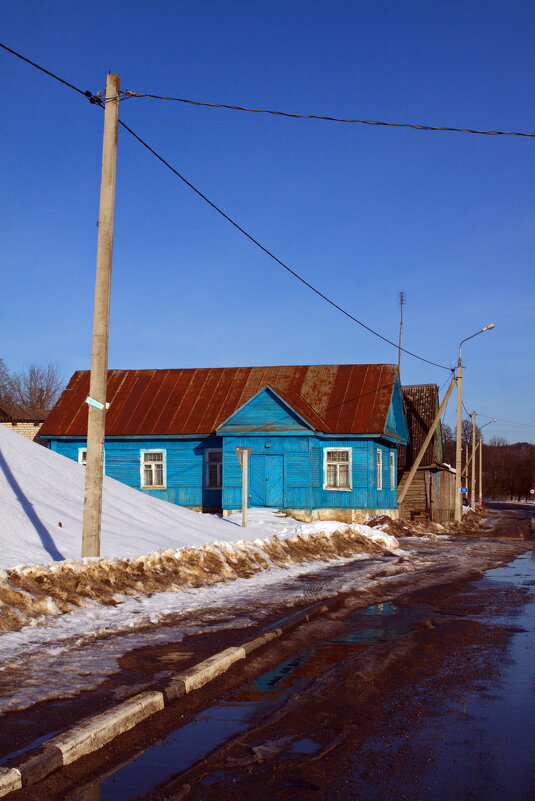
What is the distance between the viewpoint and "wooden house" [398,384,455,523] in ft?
135

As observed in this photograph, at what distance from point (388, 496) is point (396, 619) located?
2420 centimetres

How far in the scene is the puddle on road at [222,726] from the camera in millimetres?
4227

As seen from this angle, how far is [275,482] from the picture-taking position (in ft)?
99.6

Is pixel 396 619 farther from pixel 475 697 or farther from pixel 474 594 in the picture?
pixel 475 697

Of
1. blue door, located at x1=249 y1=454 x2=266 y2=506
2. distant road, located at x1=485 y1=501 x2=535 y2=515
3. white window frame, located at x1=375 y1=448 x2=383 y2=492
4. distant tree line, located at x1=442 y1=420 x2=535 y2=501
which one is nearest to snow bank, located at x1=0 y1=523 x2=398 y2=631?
blue door, located at x1=249 y1=454 x2=266 y2=506

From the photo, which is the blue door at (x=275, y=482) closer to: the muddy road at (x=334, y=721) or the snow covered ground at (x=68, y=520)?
the snow covered ground at (x=68, y=520)

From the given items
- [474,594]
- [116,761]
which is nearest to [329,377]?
[474,594]

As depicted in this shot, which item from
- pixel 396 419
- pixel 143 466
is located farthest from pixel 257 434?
pixel 396 419

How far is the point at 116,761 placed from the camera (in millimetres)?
4582

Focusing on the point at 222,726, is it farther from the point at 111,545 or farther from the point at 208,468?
the point at 208,468

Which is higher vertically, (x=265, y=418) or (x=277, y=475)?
(x=265, y=418)

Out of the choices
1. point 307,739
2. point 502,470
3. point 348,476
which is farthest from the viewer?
point 502,470

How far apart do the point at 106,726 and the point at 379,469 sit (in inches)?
1124

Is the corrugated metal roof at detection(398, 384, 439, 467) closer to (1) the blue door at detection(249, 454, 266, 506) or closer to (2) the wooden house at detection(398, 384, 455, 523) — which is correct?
(2) the wooden house at detection(398, 384, 455, 523)
